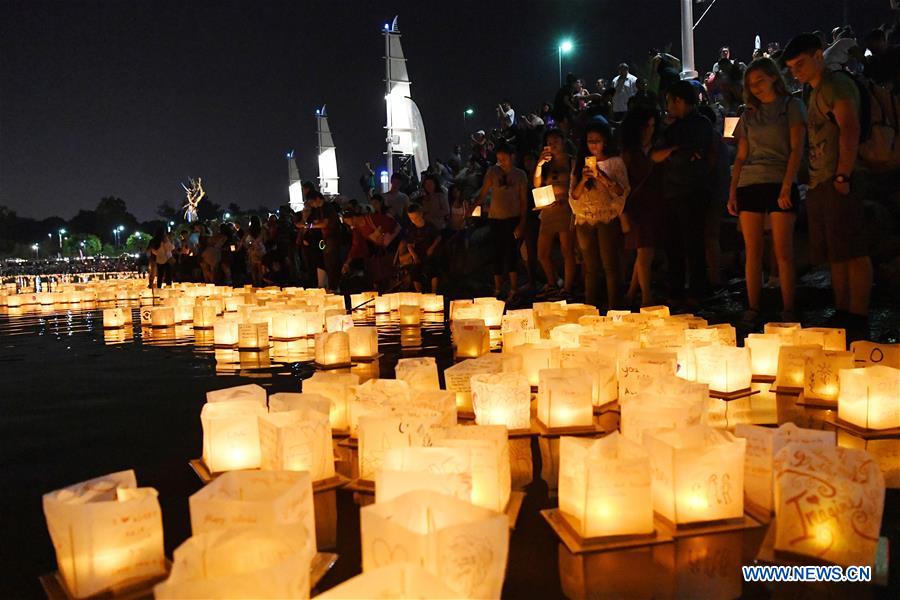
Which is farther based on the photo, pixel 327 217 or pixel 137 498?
pixel 327 217

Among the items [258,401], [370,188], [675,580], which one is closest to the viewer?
[675,580]

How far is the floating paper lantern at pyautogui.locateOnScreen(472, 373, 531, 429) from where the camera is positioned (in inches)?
104

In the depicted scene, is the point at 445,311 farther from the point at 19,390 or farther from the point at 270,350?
the point at 19,390

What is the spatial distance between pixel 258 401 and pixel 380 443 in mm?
514

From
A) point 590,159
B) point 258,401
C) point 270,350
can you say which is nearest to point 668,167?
point 590,159

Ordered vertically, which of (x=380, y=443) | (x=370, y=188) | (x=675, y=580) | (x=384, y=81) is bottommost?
(x=675, y=580)

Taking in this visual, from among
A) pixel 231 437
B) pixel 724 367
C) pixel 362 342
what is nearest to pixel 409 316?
pixel 362 342

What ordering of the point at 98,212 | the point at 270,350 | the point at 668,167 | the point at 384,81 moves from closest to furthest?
the point at 270,350 → the point at 668,167 → the point at 384,81 → the point at 98,212

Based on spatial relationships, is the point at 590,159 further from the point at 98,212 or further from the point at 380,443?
the point at 98,212

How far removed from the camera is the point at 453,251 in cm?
1034

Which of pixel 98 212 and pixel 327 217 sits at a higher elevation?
pixel 98 212

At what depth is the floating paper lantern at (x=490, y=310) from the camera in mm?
5922

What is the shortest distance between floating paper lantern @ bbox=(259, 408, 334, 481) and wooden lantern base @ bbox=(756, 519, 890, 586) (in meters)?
1.25

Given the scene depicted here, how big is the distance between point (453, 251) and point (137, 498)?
8.86 m
